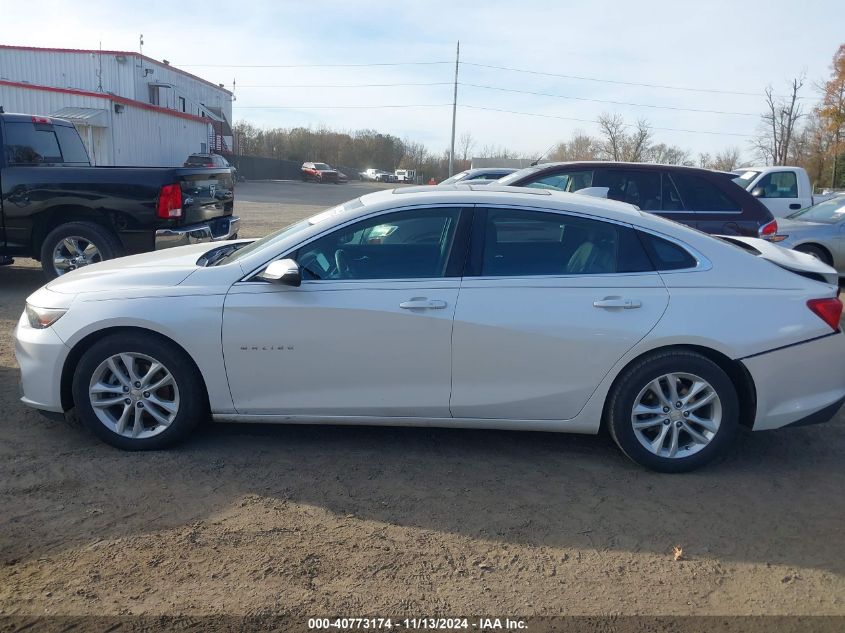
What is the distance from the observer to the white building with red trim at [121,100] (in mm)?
26984

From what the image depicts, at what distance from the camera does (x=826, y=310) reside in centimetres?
430

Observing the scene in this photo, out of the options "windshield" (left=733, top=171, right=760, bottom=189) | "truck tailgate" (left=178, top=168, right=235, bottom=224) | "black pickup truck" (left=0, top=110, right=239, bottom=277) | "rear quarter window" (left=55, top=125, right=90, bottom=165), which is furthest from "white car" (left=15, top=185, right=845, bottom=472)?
"windshield" (left=733, top=171, right=760, bottom=189)

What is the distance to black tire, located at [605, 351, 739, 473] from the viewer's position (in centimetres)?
423

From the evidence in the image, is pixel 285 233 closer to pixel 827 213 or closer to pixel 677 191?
pixel 677 191

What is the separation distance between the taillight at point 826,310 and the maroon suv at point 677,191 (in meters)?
3.82

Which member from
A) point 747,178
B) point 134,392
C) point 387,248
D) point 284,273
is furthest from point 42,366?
point 747,178

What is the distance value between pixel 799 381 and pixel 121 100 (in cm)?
2853

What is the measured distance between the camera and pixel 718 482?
169 inches

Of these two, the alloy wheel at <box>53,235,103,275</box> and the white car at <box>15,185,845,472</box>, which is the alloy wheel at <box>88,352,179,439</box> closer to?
the white car at <box>15,185,845,472</box>

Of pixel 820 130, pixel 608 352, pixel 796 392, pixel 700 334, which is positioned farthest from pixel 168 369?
pixel 820 130

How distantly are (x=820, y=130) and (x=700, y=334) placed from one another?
209 ft

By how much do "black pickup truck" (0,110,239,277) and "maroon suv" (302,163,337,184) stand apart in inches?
1975

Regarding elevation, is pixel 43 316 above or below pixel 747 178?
below

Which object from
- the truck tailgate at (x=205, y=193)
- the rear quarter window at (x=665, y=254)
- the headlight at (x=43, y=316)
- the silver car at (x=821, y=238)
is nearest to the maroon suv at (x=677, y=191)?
the silver car at (x=821, y=238)
